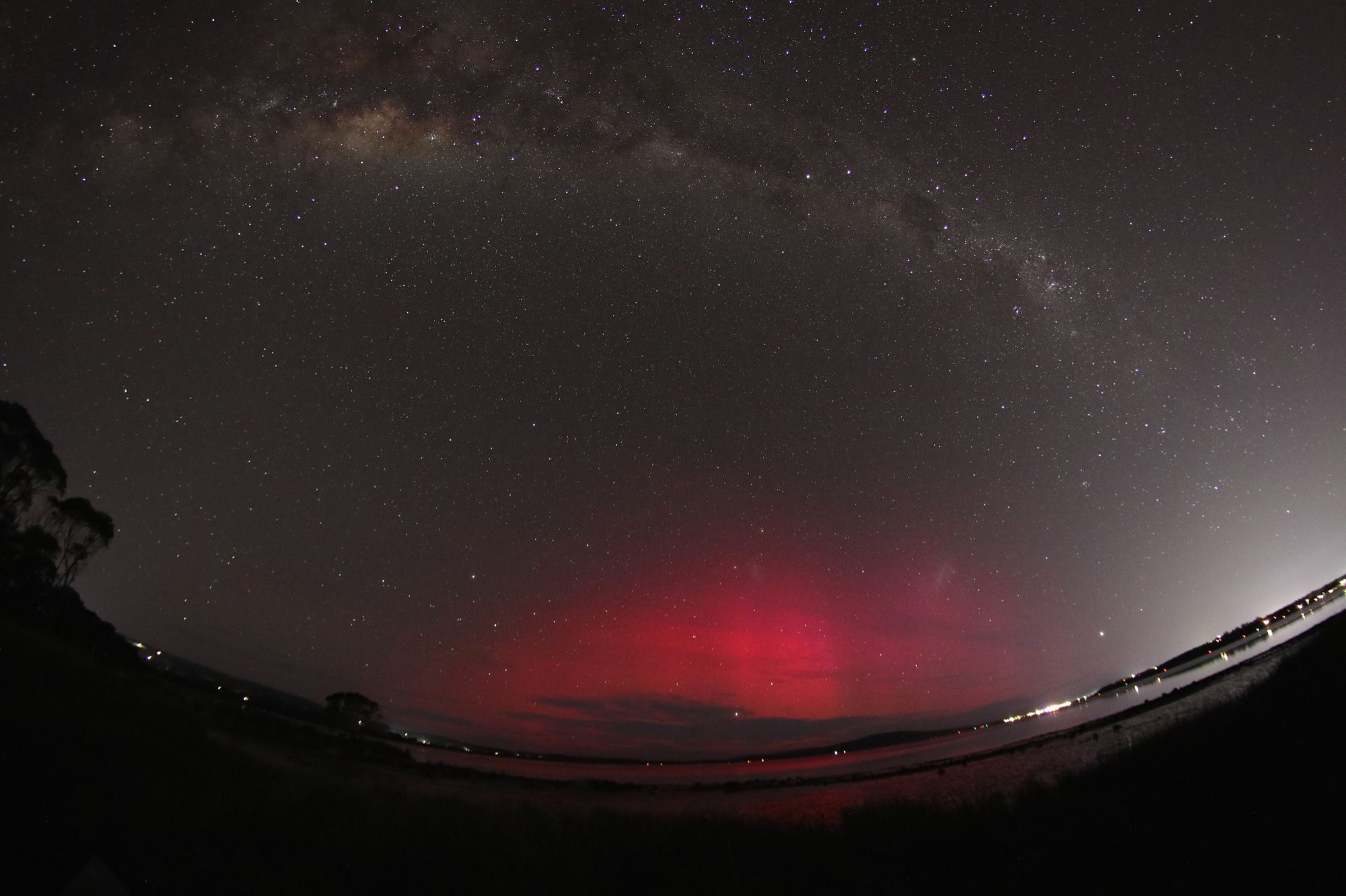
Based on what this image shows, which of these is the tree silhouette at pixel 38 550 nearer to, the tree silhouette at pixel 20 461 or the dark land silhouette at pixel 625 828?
the tree silhouette at pixel 20 461

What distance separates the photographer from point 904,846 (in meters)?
10.7

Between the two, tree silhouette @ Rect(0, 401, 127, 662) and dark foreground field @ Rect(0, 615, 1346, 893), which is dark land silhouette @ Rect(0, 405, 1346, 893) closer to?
dark foreground field @ Rect(0, 615, 1346, 893)

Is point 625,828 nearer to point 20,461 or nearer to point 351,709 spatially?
point 20,461

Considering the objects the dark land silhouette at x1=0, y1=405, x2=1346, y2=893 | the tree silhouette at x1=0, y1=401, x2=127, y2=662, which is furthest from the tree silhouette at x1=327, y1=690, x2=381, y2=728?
the dark land silhouette at x1=0, y1=405, x2=1346, y2=893

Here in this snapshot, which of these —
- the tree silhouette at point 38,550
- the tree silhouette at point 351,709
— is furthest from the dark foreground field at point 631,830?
the tree silhouette at point 351,709

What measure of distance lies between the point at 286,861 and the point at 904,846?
10.0 metres

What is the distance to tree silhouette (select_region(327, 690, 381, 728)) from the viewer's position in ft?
290

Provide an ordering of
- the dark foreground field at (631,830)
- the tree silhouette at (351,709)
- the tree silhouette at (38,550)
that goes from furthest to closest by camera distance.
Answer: the tree silhouette at (351,709) < the tree silhouette at (38,550) < the dark foreground field at (631,830)

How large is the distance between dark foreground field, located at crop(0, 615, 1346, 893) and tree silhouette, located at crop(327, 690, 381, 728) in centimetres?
8590

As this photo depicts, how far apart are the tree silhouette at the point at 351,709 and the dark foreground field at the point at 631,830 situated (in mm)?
85897

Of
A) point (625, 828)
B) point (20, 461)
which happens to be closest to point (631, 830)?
point (625, 828)

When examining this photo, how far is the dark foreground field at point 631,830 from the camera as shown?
24.5 feet

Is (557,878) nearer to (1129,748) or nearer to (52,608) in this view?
(1129,748)

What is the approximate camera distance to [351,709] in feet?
293
